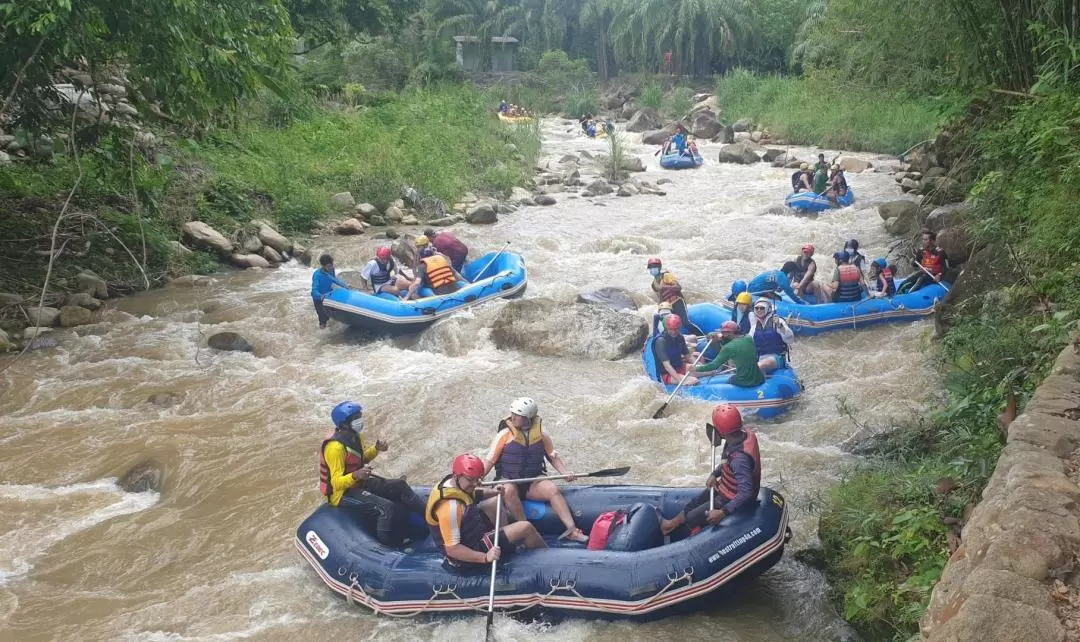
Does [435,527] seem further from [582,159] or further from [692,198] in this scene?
[582,159]

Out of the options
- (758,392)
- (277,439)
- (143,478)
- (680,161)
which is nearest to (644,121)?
(680,161)

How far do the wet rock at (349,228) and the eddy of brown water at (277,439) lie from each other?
7.08 feet

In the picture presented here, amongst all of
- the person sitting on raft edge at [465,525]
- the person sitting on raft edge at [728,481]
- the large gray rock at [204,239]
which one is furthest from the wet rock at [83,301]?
the person sitting on raft edge at [728,481]

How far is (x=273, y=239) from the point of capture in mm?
14414

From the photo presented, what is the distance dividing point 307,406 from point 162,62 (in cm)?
404

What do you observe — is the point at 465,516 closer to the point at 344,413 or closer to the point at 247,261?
the point at 344,413

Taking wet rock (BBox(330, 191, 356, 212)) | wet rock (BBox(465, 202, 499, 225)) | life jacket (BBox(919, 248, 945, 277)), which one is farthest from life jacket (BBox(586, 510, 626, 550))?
wet rock (BBox(330, 191, 356, 212))

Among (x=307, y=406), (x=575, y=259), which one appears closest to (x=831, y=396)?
(x=307, y=406)

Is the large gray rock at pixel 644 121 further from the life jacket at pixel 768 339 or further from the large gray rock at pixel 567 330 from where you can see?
the life jacket at pixel 768 339

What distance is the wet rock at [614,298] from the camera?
1165 cm

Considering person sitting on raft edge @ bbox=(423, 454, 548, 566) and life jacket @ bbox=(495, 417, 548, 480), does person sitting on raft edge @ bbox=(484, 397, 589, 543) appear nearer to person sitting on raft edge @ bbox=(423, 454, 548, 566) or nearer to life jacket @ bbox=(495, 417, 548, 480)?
life jacket @ bbox=(495, 417, 548, 480)

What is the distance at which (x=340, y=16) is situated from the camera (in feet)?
67.8

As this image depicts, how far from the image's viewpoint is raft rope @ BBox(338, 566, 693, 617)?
511 centimetres

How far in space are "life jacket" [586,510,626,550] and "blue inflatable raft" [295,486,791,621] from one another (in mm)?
40
